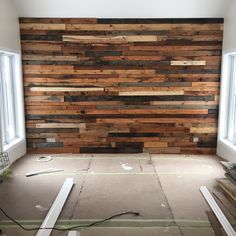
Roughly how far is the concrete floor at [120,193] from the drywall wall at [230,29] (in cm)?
208

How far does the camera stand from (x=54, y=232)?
2613mm

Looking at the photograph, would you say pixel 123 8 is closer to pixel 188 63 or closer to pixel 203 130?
pixel 188 63

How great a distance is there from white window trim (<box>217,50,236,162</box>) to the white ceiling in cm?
88

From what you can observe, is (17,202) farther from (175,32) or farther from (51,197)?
(175,32)

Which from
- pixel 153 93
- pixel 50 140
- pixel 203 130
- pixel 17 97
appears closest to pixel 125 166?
pixel 153 93

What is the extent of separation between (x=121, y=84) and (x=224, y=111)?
6.72 ft

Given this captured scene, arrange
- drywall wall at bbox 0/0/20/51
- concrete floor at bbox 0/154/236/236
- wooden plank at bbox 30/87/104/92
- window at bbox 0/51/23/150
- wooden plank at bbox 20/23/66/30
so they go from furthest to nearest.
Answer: wooden plank at bbox 30/87/104/92
wooden plank at bbox 20/23/66/30
window at bbox 0/51/23/150
drywall wall at bbox 0/0/20/51
concrete floor at bbox 0/154/236/236

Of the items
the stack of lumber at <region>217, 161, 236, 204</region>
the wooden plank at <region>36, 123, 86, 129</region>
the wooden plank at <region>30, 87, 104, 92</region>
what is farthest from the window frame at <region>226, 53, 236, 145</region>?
the wooden plank at <region>36, 123, 86, 129</region>

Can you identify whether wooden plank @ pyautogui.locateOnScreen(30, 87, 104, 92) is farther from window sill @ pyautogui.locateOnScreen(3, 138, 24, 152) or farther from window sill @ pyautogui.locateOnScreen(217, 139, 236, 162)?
window sill @ pyautogui.locateOnScreen(217, 139, 236, 162)

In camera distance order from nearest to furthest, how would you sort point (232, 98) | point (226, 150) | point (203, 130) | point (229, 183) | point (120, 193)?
point (120, 193) → point (229, 183) → point (226, 150) → point (232, 98) → point (203, 130)

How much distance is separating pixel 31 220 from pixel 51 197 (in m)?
0.55

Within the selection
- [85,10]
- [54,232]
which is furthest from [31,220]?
[85,10]

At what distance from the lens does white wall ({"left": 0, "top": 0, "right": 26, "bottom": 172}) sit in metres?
4.22

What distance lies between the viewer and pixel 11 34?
4570 millimetres
